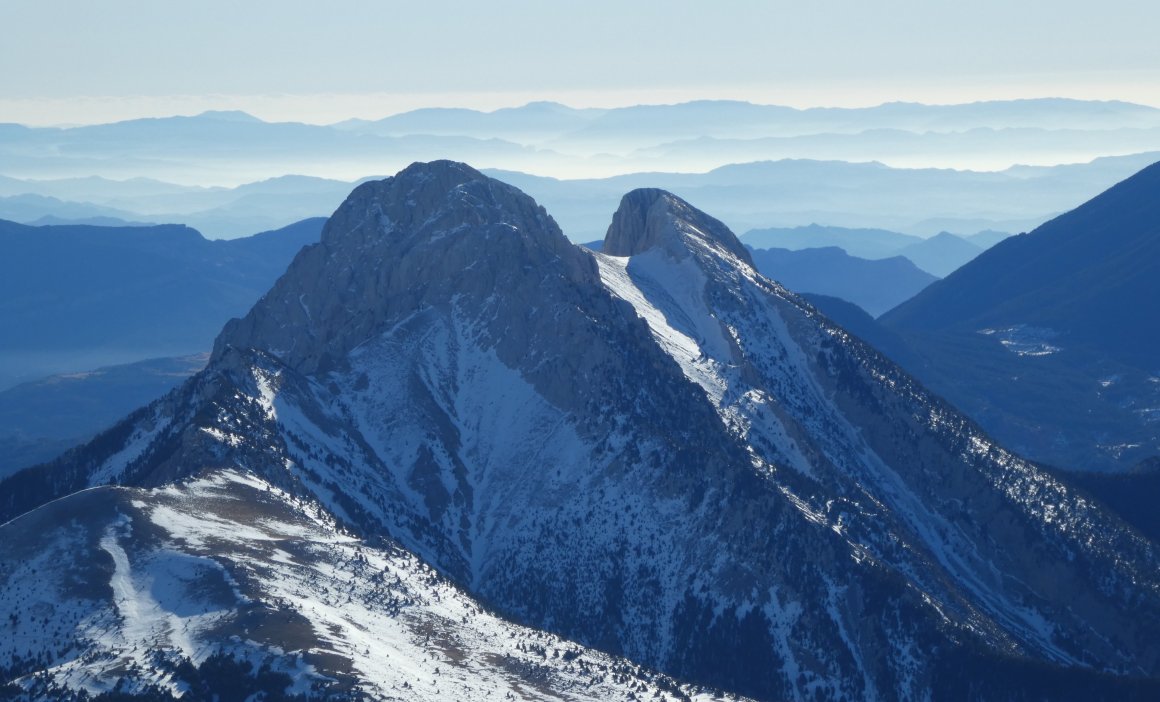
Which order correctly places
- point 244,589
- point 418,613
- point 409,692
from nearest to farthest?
point 409,692 → point 244,589 → point 418,613

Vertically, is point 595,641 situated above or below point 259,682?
below

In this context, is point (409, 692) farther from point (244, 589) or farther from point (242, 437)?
point (242, 437)

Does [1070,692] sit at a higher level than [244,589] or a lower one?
lower

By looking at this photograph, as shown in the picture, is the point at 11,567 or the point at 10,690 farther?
the point at 11,567

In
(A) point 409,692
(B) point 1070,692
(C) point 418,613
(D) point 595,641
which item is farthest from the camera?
(D) point 595,641

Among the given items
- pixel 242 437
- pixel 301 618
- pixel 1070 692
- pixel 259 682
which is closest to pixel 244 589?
pixel 301 618

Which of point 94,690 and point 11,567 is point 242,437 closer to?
point 11,567
